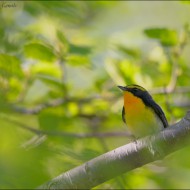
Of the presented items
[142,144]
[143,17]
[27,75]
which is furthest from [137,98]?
[143,17]

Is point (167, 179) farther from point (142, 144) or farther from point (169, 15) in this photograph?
point (169, 15)

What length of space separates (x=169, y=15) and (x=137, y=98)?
344cm

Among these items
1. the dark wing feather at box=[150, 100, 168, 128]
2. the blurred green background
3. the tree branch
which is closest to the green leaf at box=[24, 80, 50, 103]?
the blurred green background

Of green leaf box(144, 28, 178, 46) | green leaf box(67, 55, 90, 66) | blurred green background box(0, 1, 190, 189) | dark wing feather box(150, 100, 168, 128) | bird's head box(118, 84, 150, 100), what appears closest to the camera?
blurred green background box(0, 1, 190, 189)

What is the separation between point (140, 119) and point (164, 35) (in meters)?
0.76

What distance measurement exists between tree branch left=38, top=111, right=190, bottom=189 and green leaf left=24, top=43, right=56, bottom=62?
141cm

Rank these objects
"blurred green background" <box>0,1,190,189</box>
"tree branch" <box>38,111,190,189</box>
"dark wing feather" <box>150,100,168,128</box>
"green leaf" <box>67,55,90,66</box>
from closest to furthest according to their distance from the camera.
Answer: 1. "tree branch" <box>38,111,190,189</box>
2. "blurred green background" <box>0,1,190,189</box>
3. "dark wing feather" <box>150,100,168,128</box>
4. "green leaf" <box>67,55,90,66</box>

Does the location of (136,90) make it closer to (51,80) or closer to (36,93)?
(51,80)

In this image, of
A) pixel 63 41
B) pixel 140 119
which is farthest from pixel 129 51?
pixel 63 41

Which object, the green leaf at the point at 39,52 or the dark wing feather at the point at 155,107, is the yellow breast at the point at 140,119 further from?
the green leaf at the point at 39,52

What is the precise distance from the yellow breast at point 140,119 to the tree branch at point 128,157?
5.18 feet

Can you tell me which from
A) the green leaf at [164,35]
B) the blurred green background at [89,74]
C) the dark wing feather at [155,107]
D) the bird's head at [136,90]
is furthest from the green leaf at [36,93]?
the green leaf at [164,35]

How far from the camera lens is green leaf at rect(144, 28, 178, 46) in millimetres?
4205

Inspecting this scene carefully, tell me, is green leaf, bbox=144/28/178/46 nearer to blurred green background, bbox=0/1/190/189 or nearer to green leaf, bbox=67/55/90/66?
blurred green background, bbox=0/1/190/189
